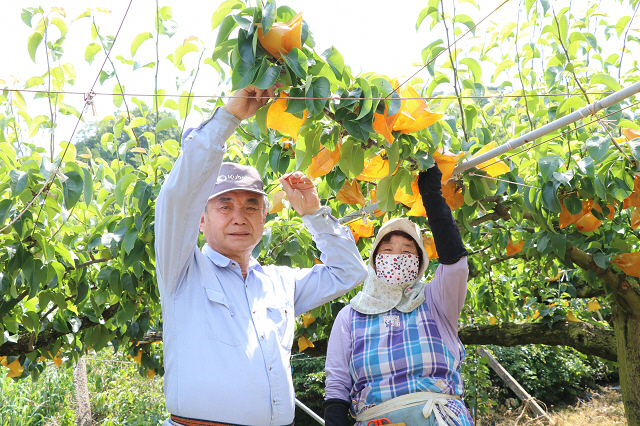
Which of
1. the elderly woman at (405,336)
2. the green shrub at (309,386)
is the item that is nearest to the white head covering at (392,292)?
the elderly woman at (405,336)

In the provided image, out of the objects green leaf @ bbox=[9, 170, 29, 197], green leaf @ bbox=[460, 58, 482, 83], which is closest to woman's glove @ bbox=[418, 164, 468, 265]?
green leaf @ bbox=[460, 58, 482, 83]

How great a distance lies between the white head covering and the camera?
5.73 feet

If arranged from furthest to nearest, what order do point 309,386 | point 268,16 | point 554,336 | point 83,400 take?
point 309,386 < point 83,400 < point 554,336 < point 268,16

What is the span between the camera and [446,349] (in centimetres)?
166

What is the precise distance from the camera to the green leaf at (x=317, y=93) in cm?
100

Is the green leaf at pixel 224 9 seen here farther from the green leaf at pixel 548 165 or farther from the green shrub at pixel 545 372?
the green shrub at pixel 545 372

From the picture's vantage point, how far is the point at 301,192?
160 centimetres

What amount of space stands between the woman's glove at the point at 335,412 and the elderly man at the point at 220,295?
0.37 m

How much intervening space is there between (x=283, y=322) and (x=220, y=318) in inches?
7.7

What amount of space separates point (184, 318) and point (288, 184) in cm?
55

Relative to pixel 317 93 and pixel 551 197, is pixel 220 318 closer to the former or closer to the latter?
pixel 317 93

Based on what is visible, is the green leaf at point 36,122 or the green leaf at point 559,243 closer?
the green leaf at point 36,122

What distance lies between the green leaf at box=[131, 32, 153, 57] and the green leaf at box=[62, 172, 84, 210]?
41cm

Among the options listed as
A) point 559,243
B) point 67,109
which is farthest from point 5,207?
point 559,243
